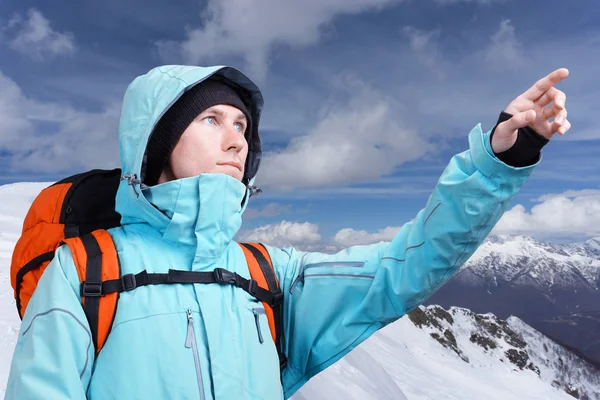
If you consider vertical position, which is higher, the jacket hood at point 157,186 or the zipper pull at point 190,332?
the jacket hood at point 157,186

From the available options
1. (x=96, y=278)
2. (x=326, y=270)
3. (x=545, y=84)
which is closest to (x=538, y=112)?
(x=545, y=84)

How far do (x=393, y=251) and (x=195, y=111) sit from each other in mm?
1591

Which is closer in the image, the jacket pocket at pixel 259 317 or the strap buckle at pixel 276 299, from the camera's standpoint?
the jacket pocket at pixel 259 317

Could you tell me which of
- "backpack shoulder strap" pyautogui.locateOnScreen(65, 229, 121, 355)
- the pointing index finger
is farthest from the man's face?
the pointing index finger

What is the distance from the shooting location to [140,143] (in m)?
2.86

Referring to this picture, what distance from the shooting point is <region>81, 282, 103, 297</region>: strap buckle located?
97.3 inches

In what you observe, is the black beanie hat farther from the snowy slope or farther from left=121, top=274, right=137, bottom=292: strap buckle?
the snowy slope

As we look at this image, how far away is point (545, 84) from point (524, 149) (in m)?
0.31

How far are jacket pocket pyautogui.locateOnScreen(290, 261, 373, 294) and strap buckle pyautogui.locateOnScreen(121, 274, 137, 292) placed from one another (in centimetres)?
112

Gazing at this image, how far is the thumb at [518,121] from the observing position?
2.06 m

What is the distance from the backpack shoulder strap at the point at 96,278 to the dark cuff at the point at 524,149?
86.5 inches

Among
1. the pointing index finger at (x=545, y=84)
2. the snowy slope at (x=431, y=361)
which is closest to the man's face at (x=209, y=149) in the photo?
the pointing index finger at (x=545, y=84)

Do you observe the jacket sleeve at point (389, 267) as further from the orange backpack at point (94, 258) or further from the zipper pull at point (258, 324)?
the zipper pull at point (258, 324)

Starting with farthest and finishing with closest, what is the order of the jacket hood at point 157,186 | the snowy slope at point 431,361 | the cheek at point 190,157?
the snowy slope at point 431,361 → the cheek at point 190,157 → the jacket hood at point 157,186
